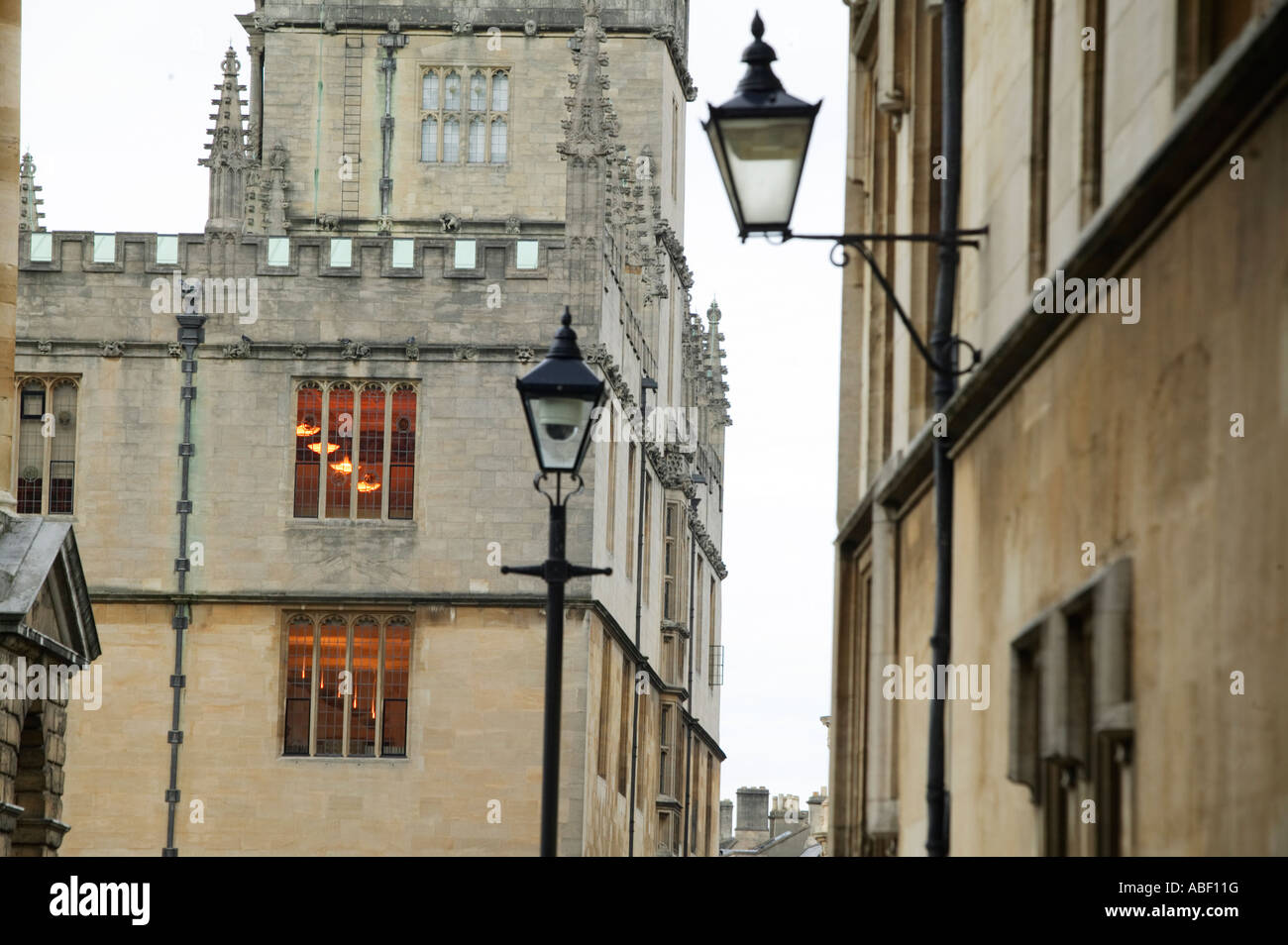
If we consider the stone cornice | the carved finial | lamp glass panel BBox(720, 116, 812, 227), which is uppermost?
the carved finial

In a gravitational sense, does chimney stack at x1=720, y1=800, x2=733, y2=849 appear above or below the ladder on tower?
below

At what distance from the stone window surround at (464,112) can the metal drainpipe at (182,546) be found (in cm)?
1528

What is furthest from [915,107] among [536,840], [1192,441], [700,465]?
[700,465]

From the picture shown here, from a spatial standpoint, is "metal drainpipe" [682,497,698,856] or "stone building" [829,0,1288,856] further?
"metal drainpipe" [682,497,698,856]

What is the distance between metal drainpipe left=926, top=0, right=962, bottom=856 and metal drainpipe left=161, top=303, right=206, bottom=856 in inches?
924

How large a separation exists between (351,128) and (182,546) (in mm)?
17336

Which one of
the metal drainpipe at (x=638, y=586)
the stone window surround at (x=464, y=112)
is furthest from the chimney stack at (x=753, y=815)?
the metal drainpipe at (x=638, y=586)

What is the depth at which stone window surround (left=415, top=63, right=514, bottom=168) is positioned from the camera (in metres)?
49.9

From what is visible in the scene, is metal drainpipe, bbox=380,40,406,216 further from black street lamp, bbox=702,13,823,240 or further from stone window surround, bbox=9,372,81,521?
black street lamp, bbox=702,13,823,240

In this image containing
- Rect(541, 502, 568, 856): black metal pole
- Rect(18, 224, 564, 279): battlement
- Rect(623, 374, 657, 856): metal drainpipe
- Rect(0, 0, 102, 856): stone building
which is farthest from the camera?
Rect(623, 374, 657, 856): metal drainpipe

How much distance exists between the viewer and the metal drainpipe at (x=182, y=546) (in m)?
33.8

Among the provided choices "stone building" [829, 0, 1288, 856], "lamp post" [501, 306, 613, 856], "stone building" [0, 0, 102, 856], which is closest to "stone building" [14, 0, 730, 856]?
"stone building" [0, 0, 102, 856]

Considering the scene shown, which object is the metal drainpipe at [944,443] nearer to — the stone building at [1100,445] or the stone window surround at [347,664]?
the stone building at [1100,445]
